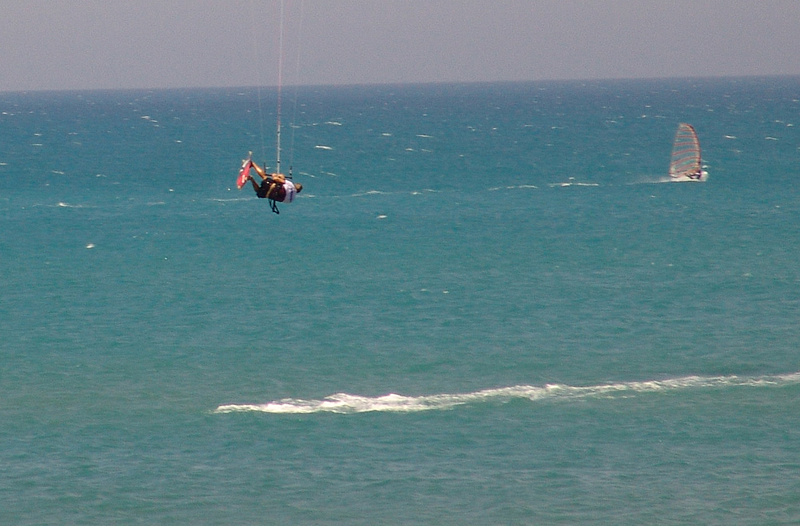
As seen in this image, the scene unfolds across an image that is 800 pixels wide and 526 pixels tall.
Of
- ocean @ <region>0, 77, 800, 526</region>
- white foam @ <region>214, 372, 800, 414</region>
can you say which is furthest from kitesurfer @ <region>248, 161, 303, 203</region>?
white foam @ <region>214, 372, 800, 414</region>

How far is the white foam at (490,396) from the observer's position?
46375 mm

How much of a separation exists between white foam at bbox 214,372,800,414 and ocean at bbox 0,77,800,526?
159 millimetres

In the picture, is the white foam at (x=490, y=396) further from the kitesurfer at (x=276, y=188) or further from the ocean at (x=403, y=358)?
the kitesurfer at (x=276, y=188)

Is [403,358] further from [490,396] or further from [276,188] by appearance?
[276,188]

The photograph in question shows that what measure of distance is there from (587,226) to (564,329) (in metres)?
31.6

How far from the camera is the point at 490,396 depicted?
157 ft

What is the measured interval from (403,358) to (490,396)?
273 inches

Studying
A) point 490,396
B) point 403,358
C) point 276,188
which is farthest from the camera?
point 403,358

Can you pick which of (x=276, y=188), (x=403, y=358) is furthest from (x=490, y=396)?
(x=276, y=188)

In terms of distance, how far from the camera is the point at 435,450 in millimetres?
41594

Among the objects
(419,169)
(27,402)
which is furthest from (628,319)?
(419,169)

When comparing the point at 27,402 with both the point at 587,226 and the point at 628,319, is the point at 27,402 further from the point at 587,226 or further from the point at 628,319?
the point at 587,226

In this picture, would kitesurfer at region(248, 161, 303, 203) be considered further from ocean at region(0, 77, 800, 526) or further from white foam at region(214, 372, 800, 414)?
white foam at region(214, 372, 800, 414)

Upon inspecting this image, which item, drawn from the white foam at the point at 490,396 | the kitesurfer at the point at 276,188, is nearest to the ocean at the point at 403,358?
the white foam at the point at 490,396
